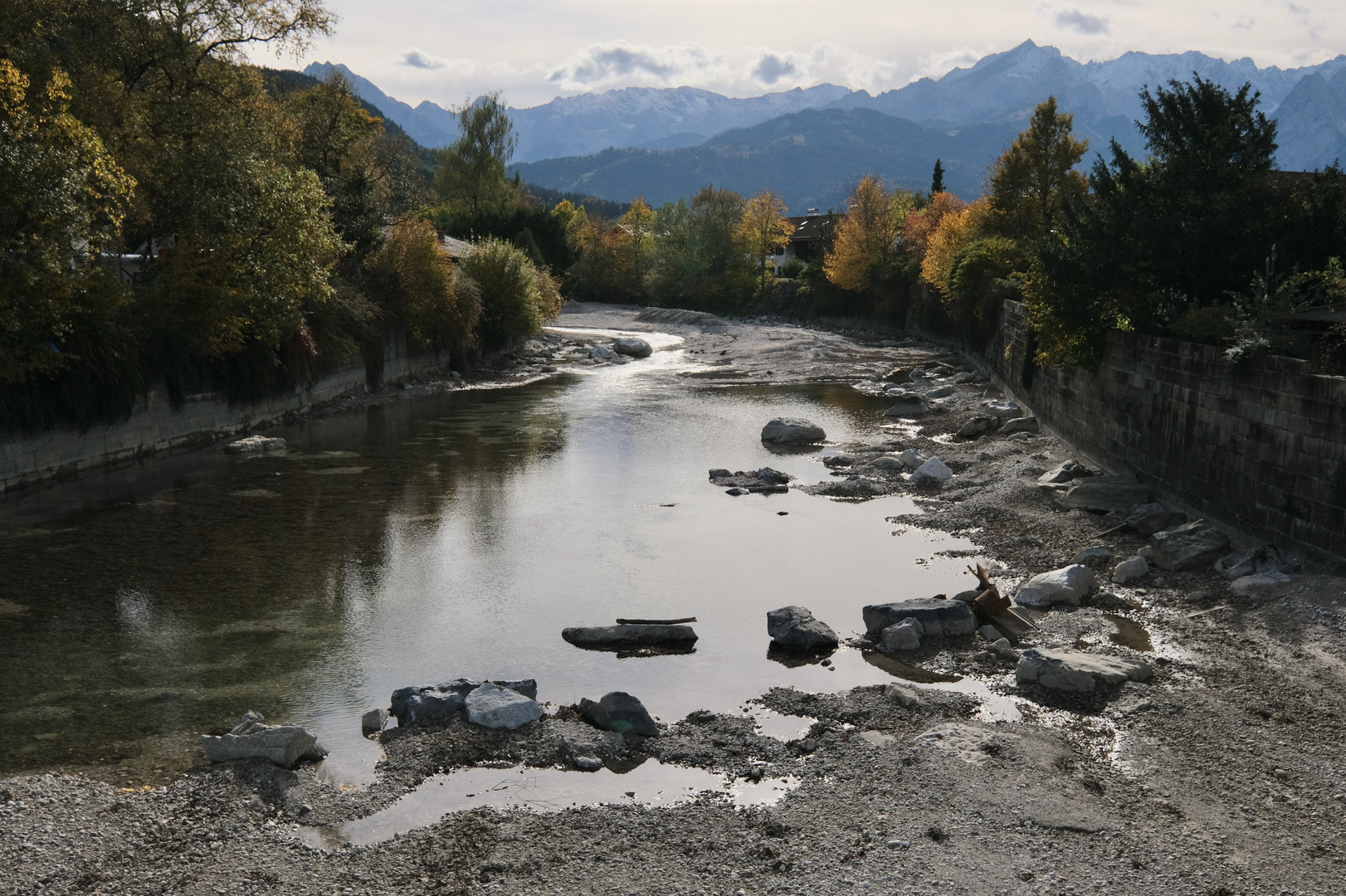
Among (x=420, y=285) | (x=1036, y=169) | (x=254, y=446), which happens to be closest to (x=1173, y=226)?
(x=254, y=446)

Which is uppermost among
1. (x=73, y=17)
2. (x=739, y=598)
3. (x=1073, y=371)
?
(x=73, y=17)

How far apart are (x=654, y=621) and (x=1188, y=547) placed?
8519mm

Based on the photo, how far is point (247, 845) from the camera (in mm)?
8422

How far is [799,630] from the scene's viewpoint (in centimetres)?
1336

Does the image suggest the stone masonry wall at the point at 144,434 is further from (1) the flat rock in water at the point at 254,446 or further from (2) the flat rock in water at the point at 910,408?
(2) the flat rock in water at the point at 910,408

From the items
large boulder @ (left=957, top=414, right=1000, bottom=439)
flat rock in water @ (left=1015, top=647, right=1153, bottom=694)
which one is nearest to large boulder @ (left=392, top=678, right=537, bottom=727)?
flat rock in water @ (left=1015, top=647, right=1153, bottom=694)

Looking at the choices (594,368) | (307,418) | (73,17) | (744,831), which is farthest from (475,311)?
(744,831)

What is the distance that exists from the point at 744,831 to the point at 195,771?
208 inches

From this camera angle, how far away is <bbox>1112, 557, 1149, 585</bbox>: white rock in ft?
51.0

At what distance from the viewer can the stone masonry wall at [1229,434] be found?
561 inches

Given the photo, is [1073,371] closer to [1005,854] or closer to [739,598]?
[739,598]

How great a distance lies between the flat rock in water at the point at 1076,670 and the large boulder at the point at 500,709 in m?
5.67

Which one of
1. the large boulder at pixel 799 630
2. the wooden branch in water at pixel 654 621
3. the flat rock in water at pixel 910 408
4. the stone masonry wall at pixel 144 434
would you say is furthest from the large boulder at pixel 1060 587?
the stone masonry wall at pixel 144 434

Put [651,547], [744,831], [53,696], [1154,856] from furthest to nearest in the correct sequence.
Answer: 1. [651,547]
2. [53,696]
3. [744,831]
4. [1154,856]
